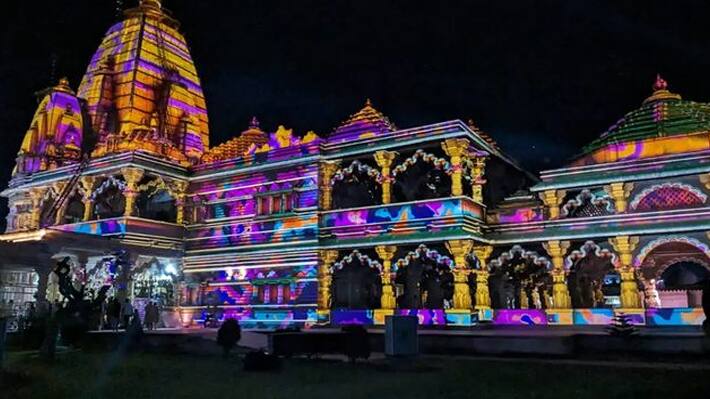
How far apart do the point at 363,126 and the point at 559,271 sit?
1128 cm

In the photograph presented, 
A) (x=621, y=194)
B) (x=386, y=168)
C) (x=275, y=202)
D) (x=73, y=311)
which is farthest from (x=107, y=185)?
(x=621, y=194)

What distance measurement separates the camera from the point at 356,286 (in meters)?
29.5

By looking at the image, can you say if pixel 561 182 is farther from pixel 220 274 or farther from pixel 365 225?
pixel 220 274

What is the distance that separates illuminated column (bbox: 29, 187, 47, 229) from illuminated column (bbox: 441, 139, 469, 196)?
24804 mm

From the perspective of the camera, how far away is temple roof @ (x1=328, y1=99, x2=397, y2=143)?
88.4ft

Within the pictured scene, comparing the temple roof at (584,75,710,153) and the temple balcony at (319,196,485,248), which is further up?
the temple roof at (584,75,710,153)

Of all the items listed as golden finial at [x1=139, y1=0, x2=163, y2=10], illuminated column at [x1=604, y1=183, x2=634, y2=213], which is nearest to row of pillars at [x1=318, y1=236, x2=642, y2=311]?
illuminated column at [x1=604, y1=183, x2=634, y2=213]

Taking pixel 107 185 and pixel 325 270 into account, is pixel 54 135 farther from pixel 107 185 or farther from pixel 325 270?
pixel 325 270

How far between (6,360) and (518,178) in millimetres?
26675

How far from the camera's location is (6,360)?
16125 millimetres

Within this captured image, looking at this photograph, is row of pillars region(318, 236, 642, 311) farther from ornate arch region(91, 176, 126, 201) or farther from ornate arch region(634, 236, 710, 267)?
ornate arch region(91, 176, 126, 201)

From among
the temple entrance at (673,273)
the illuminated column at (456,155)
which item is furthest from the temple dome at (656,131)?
the illuminated column at (456,155)

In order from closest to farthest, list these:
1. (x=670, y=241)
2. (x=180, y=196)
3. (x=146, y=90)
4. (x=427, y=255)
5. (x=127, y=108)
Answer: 1. (x=670, y=241)
2. (x=427, y=255)
3. (x=180, y=196)
4. (x=127, y=108)
5. (x=146, y=90)

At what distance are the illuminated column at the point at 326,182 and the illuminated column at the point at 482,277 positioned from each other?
7492 mm
